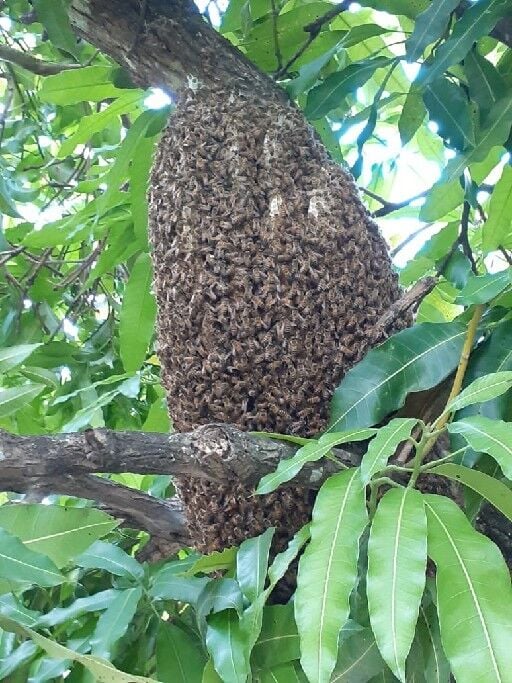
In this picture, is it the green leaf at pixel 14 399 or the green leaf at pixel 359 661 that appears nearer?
the green leaf at pixel 359 661

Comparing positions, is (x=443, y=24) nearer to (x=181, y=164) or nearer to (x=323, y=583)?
(x=181, y=164)

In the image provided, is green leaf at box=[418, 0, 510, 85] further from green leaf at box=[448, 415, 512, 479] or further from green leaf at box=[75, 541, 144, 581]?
green leaf at box=[75, 541, 144, 581]

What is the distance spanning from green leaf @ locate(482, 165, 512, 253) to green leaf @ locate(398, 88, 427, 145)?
0.15 metres

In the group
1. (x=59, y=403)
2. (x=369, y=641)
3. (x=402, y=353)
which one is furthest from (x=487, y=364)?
(x=59, y=403)

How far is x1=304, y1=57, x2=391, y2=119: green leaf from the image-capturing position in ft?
3.34

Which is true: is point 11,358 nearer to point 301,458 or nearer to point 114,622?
point 114,622

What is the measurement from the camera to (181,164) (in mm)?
933

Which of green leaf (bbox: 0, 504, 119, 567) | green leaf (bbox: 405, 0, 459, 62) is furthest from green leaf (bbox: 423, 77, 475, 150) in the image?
green leaf (bbox: 0, 504, 119, 567)

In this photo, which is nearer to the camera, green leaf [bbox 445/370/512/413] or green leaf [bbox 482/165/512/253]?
green leaf [bbox 445/370/512/413]

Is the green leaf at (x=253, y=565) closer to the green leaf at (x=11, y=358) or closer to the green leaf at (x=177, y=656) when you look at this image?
the green leaf at (x=177, y=656)

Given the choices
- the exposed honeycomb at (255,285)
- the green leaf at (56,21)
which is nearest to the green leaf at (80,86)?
the green leaf at (56,21)

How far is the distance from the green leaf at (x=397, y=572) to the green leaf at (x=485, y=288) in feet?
0.90

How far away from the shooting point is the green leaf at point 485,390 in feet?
2.16

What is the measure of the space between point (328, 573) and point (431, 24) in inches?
24.8
